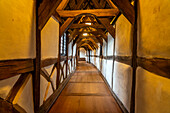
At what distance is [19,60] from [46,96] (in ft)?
4.21

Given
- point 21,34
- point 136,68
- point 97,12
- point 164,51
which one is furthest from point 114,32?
point 21,34

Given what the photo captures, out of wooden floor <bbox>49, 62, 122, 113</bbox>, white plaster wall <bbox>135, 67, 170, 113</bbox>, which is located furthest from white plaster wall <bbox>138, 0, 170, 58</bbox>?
wooden floor <bbox>49, 62, 122, 113</bbox>

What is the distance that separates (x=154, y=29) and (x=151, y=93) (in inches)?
32.1

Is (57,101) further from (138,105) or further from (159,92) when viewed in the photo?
(159,92)

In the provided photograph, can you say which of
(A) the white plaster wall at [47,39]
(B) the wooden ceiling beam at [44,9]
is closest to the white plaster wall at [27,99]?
(A) the white plaster wall at [47,39]

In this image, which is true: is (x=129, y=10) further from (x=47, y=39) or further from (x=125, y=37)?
(x=47, y=39)

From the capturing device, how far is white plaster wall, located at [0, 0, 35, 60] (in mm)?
967

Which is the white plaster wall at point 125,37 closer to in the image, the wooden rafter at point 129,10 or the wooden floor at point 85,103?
the wooden rafter at point 129,10

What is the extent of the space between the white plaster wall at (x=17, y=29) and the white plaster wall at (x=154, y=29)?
1.76 metres

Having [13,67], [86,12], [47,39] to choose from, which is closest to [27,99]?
[13,67]

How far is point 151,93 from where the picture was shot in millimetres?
1102

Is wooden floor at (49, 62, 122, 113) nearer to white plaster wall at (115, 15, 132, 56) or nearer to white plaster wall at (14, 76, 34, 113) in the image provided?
white plaster wall at (14, 76, 34, 113)

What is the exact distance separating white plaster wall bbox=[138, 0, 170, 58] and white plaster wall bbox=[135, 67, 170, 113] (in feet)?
0.92

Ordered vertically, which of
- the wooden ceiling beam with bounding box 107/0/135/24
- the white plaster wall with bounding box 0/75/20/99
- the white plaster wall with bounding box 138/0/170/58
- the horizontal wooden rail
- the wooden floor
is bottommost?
the wooden floor
